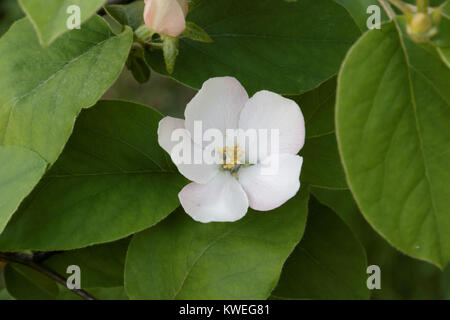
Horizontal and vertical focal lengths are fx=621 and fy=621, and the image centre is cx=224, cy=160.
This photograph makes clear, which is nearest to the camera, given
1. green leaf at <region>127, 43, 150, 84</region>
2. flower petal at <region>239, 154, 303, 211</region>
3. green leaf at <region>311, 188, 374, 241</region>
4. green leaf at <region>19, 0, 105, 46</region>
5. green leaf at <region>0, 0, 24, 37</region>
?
green leaf at <region>19, 0, 105, 46</region>

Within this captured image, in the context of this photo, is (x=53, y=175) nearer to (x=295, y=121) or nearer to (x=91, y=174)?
(x=91, y=174)

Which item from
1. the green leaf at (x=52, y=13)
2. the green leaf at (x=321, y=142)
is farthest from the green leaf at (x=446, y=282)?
the green leaf at (x=52, y=13)

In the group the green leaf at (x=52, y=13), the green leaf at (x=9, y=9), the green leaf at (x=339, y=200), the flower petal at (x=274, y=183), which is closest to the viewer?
the green leaf at (x=52, y=13)

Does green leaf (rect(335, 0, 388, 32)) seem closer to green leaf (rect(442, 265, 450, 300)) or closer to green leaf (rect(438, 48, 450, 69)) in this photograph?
green leaf (rect(438, 48, 450, 69))

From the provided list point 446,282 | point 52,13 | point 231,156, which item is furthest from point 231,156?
point 446,282

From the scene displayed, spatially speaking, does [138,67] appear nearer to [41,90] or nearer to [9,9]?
[41,90]

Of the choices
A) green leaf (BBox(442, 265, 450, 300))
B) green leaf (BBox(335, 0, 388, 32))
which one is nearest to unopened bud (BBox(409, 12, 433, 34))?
green leaf (BBox(335, 0, 388, 32))

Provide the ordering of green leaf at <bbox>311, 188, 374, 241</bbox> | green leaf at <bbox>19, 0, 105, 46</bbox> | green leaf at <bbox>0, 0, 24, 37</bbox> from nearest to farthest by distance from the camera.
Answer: green leaf at <bbox>19, 0, 105, 46</bbox> → green leaf at <bbox>311, 188, 374, 241</bbox> → green leaf at <bbox>0, 0, 24, 37</bbox>

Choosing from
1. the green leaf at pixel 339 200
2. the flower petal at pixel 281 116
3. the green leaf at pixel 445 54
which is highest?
the green leaf at pixel 445 54

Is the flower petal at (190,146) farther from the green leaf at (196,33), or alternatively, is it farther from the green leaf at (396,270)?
the green leaf at (396,270)

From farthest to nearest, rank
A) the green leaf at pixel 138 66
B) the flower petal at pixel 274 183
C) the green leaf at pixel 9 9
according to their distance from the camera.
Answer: the green leaf at pixel 9 9
the green leaf at pixel 138 66
the flower petal at pixel 274 183
